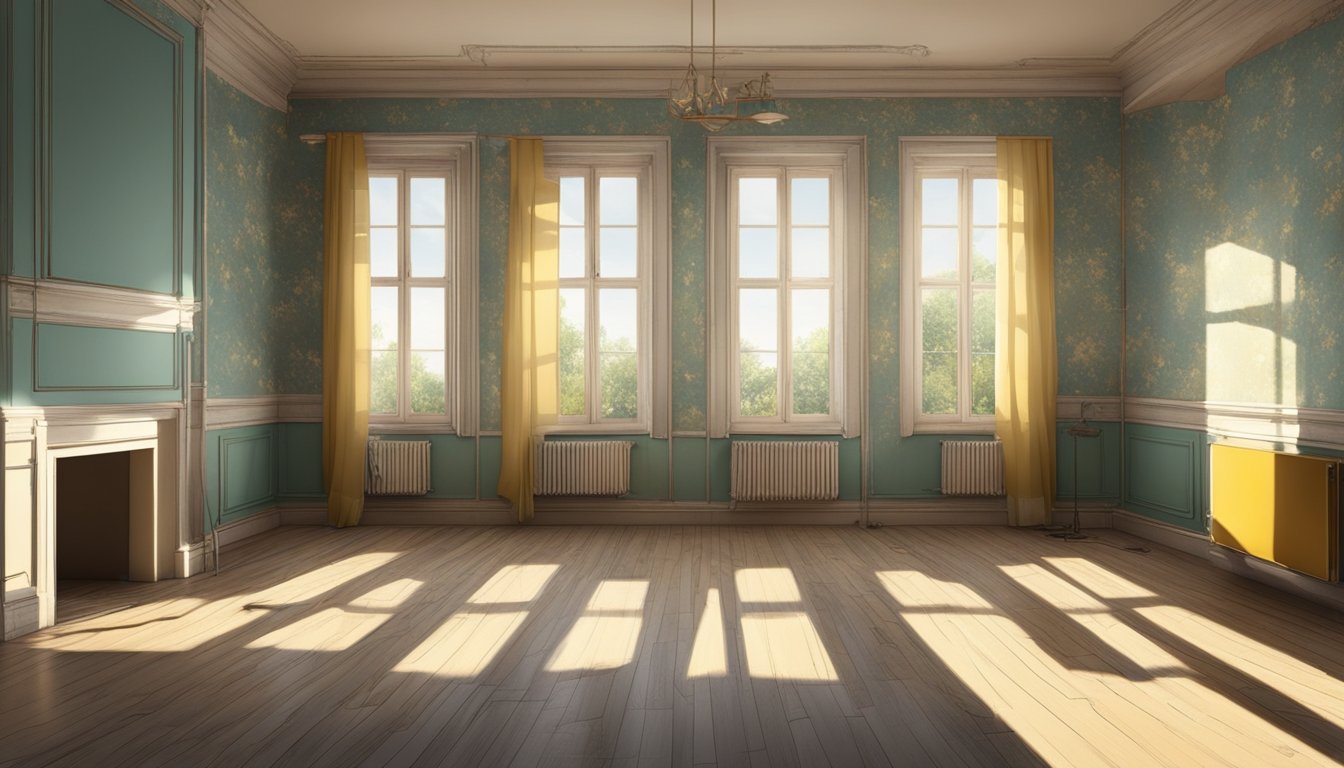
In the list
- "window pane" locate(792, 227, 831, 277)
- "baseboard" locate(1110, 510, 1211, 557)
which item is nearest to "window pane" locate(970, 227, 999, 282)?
"window pane" locate(792, 227, 831, 277)

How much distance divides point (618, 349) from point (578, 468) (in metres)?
1.00

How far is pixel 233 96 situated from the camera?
612cm

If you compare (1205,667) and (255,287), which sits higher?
(255,287)

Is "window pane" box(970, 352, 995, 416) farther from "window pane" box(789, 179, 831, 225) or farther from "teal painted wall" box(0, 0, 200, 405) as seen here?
"teal painted wall" box(0, 0, 200, 405)

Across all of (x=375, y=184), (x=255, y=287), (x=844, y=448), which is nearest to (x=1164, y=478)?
(x=844, y=448)

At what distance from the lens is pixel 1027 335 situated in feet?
22.0

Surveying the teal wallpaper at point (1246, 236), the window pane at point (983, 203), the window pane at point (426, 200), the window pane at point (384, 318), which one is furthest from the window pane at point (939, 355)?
the window pane at point (384, 318)

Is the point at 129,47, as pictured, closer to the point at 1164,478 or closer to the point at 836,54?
the point at 836,54

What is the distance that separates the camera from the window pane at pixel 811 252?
695 cm

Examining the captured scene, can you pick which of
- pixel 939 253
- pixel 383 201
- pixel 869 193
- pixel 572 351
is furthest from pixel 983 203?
pixel 383 201

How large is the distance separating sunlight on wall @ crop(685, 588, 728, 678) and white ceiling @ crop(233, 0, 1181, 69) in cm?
380

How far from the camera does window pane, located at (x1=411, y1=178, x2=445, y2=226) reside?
22.8 ft

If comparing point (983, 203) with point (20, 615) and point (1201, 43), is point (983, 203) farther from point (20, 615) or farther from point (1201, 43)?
point (20, 615)

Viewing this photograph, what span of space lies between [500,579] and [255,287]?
3.19 meters
